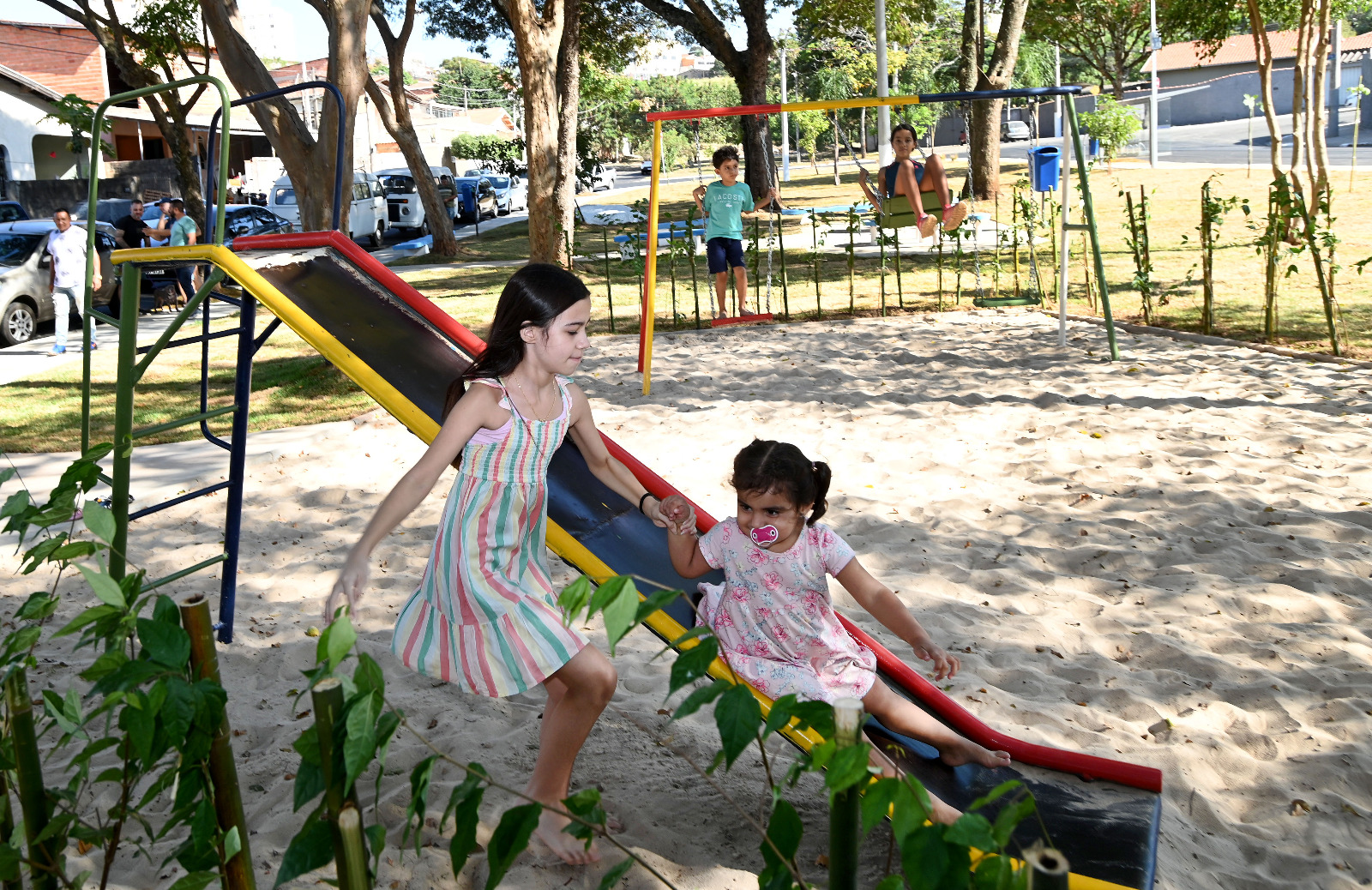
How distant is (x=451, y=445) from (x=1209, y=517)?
12.5 feet

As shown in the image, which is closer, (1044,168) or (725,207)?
(725,207)

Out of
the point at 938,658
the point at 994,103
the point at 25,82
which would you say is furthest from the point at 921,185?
the point at 25,82

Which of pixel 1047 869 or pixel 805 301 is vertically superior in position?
pixel 805 301

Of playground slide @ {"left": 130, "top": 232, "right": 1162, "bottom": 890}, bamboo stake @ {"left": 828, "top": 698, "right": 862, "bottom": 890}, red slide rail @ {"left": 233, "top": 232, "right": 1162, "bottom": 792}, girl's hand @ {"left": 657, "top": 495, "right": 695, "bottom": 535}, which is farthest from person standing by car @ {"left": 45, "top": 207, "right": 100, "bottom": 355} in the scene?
bamboo stake @ {"left": 828, "top": 698, "right": 862, "bottom": 890}

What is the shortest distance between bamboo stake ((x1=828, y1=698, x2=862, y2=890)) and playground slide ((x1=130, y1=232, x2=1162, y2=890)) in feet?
4.16

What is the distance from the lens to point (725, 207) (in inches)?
394

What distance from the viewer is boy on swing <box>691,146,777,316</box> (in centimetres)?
1002

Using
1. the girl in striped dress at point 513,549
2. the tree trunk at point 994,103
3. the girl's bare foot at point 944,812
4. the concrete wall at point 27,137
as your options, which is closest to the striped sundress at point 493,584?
the girl in striped dress at point 513,549

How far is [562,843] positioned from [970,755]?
1.08m

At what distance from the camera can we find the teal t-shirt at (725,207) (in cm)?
1001

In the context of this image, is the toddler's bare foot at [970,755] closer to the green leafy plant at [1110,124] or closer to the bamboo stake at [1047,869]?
the bamboo stake at [1047,869]

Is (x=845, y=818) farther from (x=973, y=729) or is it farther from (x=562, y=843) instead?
(x=973, y=729)

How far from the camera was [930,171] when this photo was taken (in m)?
8.62

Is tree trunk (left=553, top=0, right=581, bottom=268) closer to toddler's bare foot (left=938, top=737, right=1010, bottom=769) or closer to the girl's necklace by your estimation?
the girl's necklace
